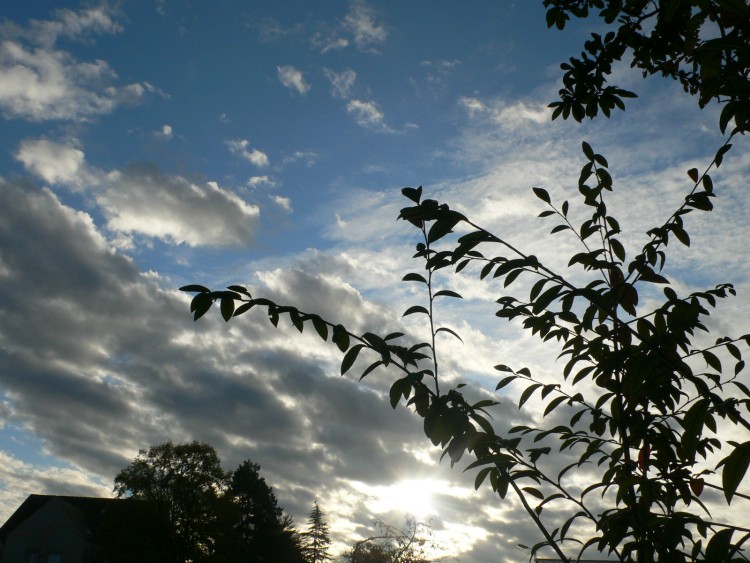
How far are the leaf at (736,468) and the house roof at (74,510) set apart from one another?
6386cm

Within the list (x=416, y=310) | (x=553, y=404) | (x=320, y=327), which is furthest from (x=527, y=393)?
(x=320, y=327)

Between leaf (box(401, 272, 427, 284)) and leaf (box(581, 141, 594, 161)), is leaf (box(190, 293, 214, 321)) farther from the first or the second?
leaf (box(581, 141, 594, 161))

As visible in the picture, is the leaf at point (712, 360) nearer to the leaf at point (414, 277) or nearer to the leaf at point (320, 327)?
the leaf at point (414, 277)

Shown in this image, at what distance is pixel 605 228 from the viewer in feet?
10.1

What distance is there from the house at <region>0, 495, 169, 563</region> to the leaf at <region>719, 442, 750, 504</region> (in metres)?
52.0

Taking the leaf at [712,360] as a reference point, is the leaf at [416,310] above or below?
below

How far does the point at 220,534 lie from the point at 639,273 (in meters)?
52.3

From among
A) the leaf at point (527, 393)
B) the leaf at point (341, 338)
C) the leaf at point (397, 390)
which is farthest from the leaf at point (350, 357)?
the leaf at point (527, 393)

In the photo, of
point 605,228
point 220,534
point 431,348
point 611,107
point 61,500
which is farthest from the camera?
point 61,500

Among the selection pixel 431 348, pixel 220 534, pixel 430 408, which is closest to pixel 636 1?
pixel 431 348

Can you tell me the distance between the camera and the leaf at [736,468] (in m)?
1.29

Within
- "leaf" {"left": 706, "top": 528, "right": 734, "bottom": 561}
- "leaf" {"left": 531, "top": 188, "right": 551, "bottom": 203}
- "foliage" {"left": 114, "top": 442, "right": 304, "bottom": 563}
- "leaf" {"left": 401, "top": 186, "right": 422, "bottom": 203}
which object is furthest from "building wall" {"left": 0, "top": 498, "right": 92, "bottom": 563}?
"leaf" {"left": 706, "top": 528, "right": 734, "bottom": 561}

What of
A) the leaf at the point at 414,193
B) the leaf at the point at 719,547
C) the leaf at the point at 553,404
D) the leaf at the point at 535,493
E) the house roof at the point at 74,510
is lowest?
the leaf at the point at 719,547

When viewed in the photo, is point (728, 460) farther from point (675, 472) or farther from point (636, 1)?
point (636, 1)
